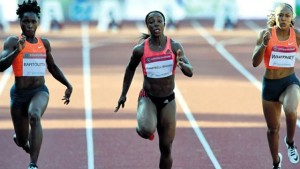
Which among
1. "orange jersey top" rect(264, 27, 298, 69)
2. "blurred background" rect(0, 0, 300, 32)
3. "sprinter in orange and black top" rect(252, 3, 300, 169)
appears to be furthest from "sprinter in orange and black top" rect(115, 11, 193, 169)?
"blurred background" rect(0, 0, 300, 32)

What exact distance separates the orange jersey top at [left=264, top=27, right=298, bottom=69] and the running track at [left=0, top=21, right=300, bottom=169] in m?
1.35

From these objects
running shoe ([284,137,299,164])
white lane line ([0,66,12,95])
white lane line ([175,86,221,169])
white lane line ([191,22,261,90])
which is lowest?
white lane line ([191,22,261,90])

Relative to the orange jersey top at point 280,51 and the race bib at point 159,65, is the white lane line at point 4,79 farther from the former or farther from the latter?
the race bib at point 159,65

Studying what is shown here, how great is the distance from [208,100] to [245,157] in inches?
210

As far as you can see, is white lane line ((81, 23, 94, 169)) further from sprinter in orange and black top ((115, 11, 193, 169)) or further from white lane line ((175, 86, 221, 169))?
sprinter in orange and black top ((115, 11, 193, 169))

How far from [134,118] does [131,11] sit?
69.3 ft

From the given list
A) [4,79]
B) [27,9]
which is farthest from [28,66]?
[4,79]

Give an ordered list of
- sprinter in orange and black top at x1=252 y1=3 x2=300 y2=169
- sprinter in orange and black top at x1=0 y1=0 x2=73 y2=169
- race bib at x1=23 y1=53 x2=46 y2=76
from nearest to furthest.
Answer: sprinter in orange and black top at x1=0 y1=0 x2=73 y2=169, race bib at x1=23 y1=53 x2=46 y2=76, sprinter in orange and black top at x1=252 y1=3 x2=300 y2=169

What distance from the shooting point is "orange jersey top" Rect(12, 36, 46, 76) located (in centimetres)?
1005

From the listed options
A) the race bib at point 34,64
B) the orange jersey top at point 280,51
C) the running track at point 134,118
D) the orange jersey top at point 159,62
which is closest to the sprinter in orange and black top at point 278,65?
the orange jersey top at point 280,51

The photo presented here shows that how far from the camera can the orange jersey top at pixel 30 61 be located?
33.0 feet

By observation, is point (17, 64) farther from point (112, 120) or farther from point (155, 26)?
point (112, 120)

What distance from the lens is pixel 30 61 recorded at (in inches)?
396

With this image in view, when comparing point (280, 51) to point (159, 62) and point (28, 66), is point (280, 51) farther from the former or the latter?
point (28, 66)
